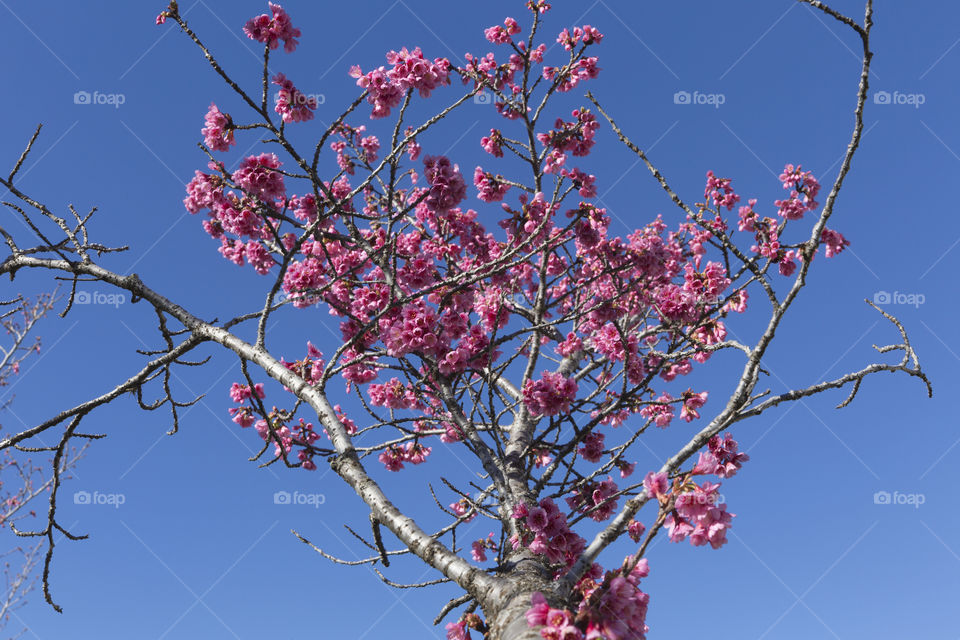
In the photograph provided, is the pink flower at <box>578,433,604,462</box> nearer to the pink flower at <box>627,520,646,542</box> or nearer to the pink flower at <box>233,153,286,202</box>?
the pink flower at <box>627,520,646,542</box>

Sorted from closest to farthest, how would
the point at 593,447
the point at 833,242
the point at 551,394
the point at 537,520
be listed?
the point at 537,520 < the point at 551,394 < the point at 593,447 < the point at 833,242

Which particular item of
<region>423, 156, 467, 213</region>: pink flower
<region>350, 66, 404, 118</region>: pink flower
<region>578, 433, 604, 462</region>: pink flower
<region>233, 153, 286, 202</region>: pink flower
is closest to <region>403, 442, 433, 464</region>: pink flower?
<region>578, 433, 604, 462</region>: pink flower

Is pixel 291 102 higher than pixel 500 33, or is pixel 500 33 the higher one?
pixel 500 33

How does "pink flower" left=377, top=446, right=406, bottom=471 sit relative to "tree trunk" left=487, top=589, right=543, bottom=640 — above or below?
above

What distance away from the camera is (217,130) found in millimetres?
3539

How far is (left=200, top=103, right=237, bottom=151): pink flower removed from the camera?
3.53 metres

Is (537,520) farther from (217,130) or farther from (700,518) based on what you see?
(217,130)

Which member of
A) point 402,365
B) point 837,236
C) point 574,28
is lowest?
point 402,365

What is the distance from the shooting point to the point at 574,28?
19.6 feet

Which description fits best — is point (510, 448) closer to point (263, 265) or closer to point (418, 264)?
point (418, 264)

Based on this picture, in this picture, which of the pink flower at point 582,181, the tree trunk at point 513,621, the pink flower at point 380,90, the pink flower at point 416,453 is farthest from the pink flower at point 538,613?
the pink flower at point 582,181

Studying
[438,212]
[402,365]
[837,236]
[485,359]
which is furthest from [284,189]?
[837,236]

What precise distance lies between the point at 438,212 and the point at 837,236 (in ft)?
16.6

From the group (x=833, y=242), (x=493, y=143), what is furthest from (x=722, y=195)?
(x=493, y=143)
